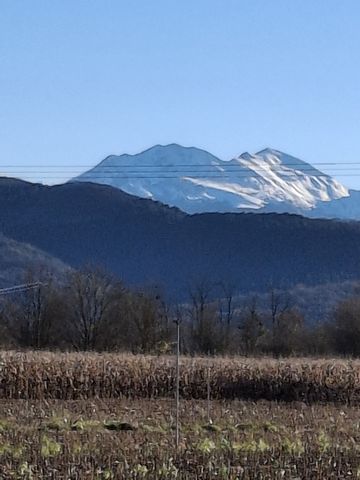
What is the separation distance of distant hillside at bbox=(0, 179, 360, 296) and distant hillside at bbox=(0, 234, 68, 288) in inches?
215

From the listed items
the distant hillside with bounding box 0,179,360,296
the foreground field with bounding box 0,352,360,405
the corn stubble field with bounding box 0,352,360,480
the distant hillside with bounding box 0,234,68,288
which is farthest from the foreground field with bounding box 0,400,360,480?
the distant hillside with bounding box 0,179,360,296

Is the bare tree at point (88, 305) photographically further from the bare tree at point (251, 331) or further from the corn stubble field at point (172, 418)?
the corn stubble field at point (172, 418)

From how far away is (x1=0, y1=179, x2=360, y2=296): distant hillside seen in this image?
125 meters

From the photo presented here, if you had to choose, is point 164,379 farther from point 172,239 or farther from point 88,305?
point 172,239

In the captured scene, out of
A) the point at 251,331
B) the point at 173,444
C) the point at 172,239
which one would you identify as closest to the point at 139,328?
the point at 251,331

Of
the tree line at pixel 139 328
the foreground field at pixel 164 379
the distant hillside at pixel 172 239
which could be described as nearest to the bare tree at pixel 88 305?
the tree line at pixel 139 328

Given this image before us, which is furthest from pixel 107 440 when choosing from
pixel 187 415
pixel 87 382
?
pixel 87 382

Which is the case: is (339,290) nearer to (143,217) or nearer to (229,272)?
(229,272)

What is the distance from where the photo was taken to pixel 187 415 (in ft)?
82.9

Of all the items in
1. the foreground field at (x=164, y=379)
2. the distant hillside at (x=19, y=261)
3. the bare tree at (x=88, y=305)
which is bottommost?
the foreground field at (x=164, y=379)

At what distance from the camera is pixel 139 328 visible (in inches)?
2047

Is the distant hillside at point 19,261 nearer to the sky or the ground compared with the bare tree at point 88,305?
nearer to the sky

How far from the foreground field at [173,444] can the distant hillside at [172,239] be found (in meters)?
91.8

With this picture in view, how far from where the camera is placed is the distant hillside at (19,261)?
319ft
